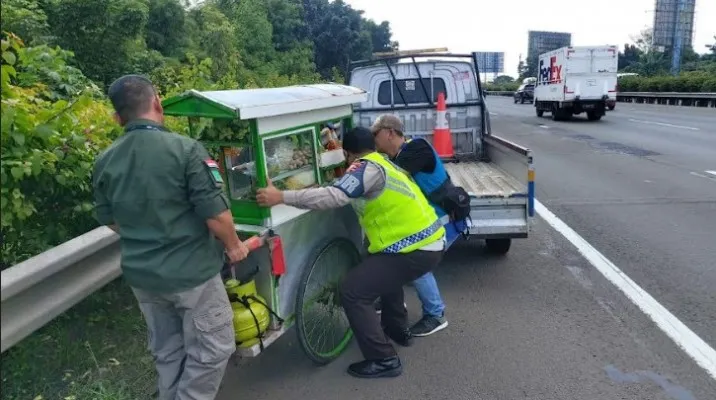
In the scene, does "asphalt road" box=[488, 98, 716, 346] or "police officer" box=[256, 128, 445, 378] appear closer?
"police officer" box=[256, 128, 445, 378]

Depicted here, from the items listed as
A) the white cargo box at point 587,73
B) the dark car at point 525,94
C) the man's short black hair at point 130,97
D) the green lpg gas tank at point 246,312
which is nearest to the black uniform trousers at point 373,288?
the green lpg gas tank at point 246,312

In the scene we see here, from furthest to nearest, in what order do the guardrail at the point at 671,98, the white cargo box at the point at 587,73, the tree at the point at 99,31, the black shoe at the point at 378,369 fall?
the guardrail at the point at 671,98 < the white cargo box at the point at 587,73 < the tree at the point at 99,31 < the black shoe at the point at 378,369

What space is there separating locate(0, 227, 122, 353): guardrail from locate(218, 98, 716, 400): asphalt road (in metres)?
1.03

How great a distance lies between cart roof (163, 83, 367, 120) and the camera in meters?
3.30

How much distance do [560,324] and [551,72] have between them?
26.4 m

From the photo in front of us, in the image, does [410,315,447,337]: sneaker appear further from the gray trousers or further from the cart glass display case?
the gray trousers

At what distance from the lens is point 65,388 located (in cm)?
357

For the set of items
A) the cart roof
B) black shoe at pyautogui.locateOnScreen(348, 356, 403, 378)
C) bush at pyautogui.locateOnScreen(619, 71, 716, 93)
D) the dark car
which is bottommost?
the dark car

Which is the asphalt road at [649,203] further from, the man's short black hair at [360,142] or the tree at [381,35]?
the tree at [381,35]

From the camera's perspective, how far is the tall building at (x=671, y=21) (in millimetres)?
58666

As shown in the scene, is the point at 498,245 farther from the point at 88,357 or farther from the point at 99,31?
the point at 99,31

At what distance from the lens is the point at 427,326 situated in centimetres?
468

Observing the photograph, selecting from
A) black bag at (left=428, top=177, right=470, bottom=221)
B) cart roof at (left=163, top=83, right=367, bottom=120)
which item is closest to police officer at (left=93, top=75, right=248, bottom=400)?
cart roof at (left=163, top=83, right=367, bottom=120)

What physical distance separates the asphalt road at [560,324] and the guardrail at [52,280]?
1.03 metres
